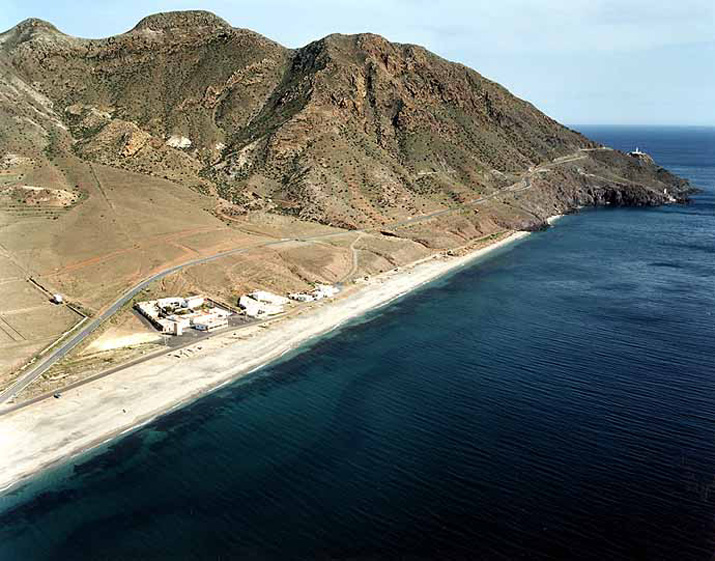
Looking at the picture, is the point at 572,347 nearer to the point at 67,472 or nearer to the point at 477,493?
the point at 477,493

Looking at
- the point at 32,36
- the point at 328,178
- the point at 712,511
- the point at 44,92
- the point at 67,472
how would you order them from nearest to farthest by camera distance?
the point at 712,511 < the point at 67,472 < the point at 328,178 < the point at 44,92 < the point at 32,36

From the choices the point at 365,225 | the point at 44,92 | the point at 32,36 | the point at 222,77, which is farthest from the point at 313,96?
the point at 32,36

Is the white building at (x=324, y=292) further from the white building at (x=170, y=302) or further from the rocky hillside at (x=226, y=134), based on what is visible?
the rocky hillside at (x=226, y=134)

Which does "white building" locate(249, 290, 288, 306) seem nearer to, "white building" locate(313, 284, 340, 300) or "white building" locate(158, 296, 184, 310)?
"white building" locate(313, 284, 340, 300)

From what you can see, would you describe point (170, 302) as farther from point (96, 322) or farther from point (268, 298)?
point (268, 298)

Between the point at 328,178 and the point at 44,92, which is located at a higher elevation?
the point at 44,92

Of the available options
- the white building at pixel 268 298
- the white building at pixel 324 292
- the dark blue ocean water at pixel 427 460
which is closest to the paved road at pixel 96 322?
the white building at pixel 268 298

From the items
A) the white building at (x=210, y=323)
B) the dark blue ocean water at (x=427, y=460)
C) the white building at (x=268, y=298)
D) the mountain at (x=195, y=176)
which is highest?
the mountain at (x=195, y=176)

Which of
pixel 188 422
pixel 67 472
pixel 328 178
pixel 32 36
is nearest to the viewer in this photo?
pixel 67 472
